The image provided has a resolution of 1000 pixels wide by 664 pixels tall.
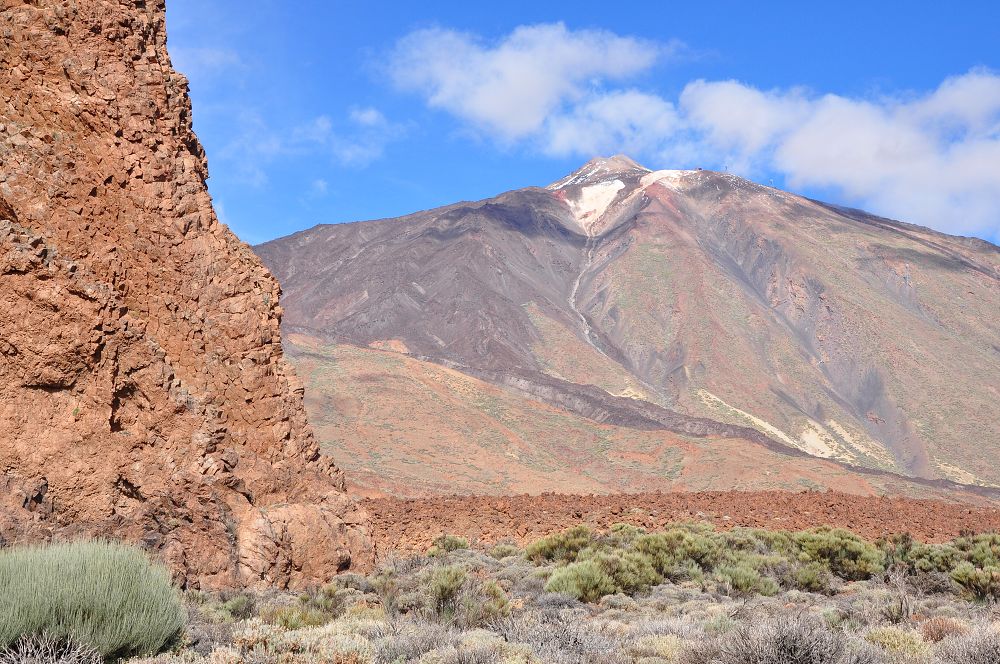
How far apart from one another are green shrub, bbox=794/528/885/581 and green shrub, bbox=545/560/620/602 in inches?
189

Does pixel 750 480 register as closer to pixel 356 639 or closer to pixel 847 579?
pixel 847 579

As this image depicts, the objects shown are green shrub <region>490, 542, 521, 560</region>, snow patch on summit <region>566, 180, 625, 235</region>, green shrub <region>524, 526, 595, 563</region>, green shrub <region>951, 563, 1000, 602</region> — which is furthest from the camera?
snow patch on summit <region>566, 180, 625, 235</region>

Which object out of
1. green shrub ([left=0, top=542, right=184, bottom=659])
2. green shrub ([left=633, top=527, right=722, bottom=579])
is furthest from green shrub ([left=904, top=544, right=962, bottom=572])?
green shrub ([left=0, top=542, right=184, bottom=659])

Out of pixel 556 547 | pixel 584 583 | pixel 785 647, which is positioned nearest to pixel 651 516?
pixel 556 547

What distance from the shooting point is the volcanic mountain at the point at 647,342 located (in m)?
53.3

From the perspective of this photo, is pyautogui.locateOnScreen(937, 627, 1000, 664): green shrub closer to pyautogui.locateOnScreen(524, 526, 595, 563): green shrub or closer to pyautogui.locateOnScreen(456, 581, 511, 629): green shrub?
pyautogui.locateOnScreen(456, 581, 511, 629): green shrub

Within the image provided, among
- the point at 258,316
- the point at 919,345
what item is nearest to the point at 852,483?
the point at 258,316

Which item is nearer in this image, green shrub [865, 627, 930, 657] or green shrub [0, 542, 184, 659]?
green shrub [0, 542, 184, 659]

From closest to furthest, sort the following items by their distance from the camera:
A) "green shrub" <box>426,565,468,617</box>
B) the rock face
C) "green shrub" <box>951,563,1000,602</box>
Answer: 1. the rock face
2. "green shrub" <box>426,565,468,617</box>
3. "green shrub" <box>951,563,1000,602</box>

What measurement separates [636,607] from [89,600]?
685cm

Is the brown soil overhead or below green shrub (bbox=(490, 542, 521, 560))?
overhead

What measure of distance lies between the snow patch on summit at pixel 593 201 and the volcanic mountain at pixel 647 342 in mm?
592

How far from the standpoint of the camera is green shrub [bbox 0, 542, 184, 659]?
217 inches

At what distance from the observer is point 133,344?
32.2 feet
